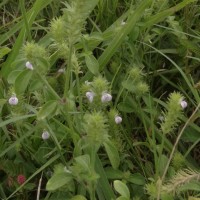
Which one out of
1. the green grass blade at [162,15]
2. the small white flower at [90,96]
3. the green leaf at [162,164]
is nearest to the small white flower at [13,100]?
the small white flower at [90,96]

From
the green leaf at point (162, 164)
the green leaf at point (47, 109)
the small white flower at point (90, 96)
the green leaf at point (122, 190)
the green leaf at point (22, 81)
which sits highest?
the green leaf at point (22, 81)

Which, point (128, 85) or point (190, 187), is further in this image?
point (128, 85)

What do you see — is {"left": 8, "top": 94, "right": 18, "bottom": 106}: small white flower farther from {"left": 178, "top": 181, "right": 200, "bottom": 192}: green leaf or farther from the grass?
{"left": 178, "top": 181, "right": 200, "bottom": 192}: green leaf

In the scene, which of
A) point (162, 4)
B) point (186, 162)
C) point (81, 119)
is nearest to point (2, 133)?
point (81, 119)

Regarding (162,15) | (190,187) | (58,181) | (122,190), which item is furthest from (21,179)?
(162,15)

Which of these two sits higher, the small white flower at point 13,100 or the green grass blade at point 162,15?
the small white flower at point 13,100

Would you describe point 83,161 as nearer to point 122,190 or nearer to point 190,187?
point 122,190

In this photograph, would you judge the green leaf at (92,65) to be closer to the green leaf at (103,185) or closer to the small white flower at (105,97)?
the small white flower at (105,97)

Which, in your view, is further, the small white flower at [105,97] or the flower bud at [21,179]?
the flower bud at [21,179]
